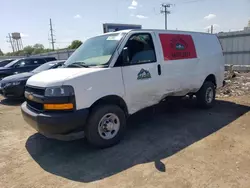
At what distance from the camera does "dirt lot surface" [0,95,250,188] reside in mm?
3201

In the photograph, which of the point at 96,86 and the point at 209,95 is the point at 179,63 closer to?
the point at 209,95

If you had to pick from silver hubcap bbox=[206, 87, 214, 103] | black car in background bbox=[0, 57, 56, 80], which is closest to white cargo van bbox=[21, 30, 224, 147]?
silver hubcap bbox=[206, 87, 214, 103]

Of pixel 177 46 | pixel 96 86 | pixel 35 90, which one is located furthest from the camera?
pixel 177 46

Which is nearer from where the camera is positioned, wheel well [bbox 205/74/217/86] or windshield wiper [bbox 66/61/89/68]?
windshield wiper [bbox 66/61/89/68]

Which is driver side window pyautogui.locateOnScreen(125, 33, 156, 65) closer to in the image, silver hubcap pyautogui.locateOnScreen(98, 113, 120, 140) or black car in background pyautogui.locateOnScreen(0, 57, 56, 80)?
silver hubcap pyautogui.locateOnScreen(98, 113, 120, 140)

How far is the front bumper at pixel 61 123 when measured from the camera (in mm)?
3615

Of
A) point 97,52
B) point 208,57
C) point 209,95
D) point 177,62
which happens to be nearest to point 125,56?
point 97,52

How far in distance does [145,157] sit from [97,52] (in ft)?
7.46

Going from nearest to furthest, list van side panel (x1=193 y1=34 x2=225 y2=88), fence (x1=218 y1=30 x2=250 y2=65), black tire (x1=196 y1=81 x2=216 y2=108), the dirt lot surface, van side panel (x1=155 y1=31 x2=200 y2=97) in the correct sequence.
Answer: the dirt lot surface
van side panel (x1=155 y1=31 x2=200 y2=97)
van side panel (x1=193 y1=34 x2=225 y2=88)
black tire (x1=196 y1=81 x2=216 y2=108)
fence (x1=218 y1=30 x2=250 y2=65)

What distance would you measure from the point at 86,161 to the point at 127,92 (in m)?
1.49

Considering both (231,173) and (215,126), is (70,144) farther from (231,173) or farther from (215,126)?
(215,126)

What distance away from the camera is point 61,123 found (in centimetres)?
361

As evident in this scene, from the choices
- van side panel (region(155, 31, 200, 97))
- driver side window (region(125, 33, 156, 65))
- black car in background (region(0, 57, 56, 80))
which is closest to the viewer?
driver side window (region(125, 33, 156, 65))

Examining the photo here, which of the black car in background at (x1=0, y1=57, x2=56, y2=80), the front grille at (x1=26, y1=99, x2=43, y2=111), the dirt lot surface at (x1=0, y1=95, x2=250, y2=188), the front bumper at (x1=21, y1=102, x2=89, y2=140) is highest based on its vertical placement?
the black car in background at (x1=0, y1=57, x2=56, y2=80)
